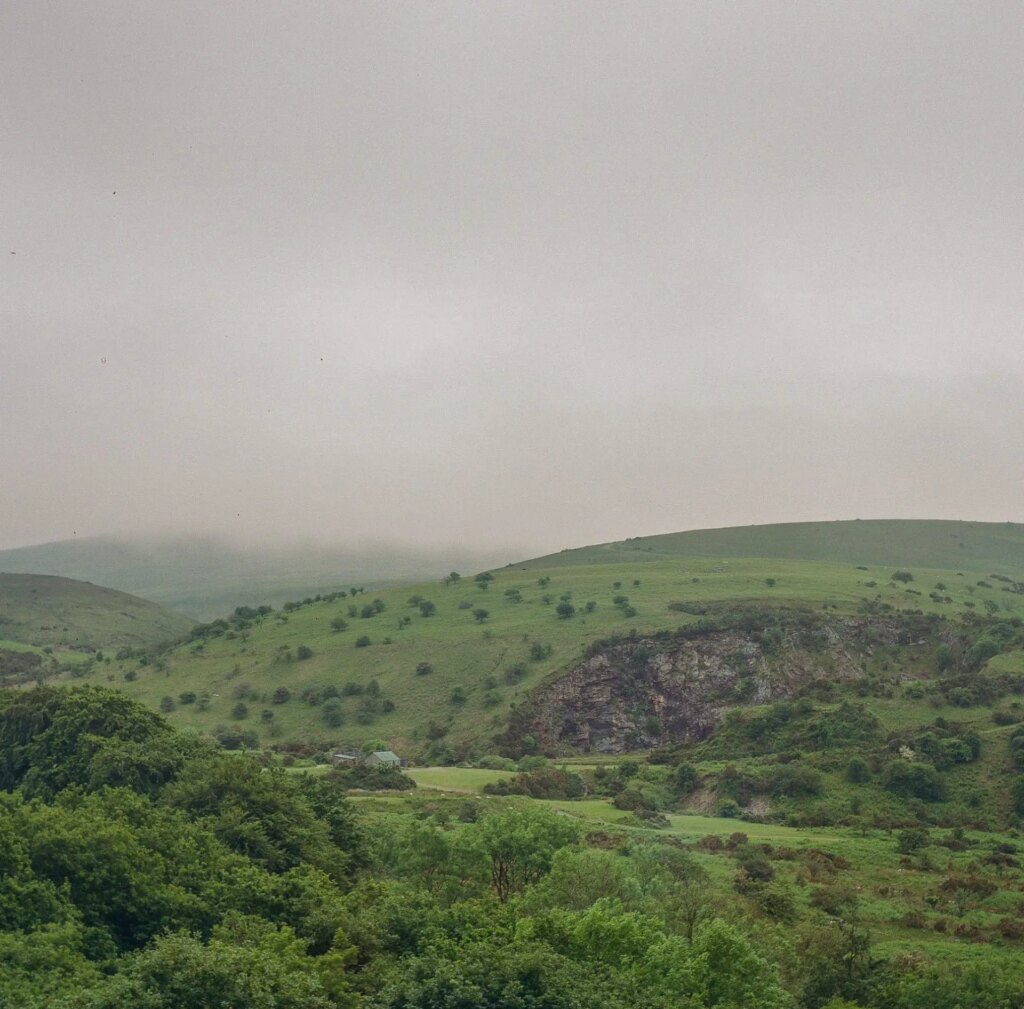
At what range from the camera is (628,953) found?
35094 mm

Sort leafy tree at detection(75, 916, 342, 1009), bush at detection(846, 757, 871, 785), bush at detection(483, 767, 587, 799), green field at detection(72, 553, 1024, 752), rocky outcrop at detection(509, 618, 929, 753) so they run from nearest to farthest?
leafy tree at detection(75, 916, 342, 1009) → bush at detection(846, 757, 871, 785) → bush at detection(483, 767, 587, 799) → green field at detection(72, 553, 1024, 752) → rocky outcrop at detection(509, 618, 929, 753)

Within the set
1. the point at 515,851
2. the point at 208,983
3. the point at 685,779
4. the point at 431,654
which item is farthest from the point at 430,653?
the point at 208,983

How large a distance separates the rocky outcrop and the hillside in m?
3.00

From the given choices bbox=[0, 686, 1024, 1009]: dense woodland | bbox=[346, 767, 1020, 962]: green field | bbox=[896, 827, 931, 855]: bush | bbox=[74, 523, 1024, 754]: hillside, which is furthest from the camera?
bbox=[74, 523, 1024, 754]: hillside

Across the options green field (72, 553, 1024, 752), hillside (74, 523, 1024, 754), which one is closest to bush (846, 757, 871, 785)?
hillside (74, 523, 1024, 754)

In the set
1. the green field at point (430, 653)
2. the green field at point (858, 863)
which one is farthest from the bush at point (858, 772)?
the green field at point (430, 653)

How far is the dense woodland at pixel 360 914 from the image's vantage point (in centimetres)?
2967

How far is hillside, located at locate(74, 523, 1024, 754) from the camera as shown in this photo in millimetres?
143750

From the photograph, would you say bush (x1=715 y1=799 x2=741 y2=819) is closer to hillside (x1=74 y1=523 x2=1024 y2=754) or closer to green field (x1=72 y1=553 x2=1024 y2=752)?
hillside (x1=74 y1=523 x2=1024 y2=754)

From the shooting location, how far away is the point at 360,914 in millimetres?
38094

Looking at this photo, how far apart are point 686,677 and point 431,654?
134ft

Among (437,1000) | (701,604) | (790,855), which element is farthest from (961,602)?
(437,1000)

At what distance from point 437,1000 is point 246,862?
64.8 feet

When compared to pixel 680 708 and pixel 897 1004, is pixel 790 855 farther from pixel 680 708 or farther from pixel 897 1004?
pixel 680 708
